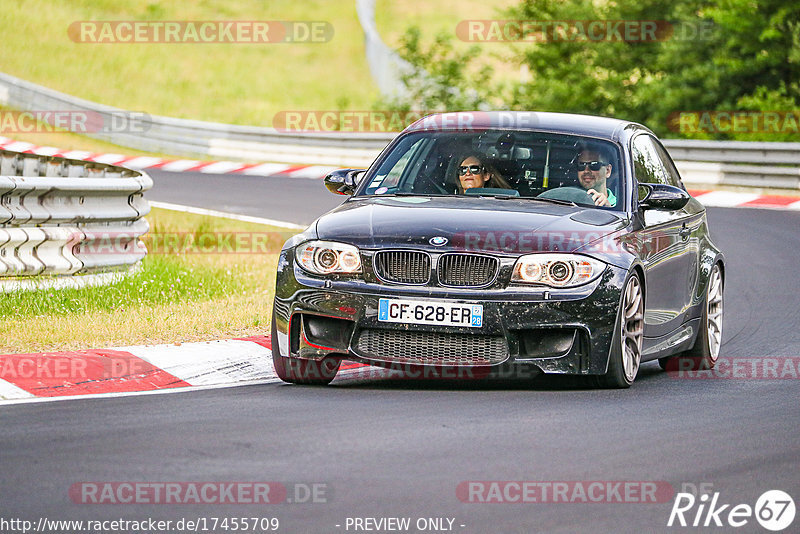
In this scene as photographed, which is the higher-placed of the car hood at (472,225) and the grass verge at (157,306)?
the car hood at (472,225)

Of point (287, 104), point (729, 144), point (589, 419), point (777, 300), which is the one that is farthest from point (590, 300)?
point (287, 104)

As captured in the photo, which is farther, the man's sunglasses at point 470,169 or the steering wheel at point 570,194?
the man's sunglasses at point 470,169

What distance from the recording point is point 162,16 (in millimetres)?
57438

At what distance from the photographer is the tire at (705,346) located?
33.2 ft

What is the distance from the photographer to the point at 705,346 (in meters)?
10.2

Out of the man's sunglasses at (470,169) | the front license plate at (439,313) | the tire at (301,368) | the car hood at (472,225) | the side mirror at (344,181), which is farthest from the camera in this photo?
the side mirror at (344,181)

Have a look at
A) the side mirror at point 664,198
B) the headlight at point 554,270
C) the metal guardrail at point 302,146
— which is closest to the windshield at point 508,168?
the side mirror at point 664,198

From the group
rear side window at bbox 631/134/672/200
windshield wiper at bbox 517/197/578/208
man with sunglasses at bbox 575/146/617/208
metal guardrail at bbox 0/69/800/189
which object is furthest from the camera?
metal guardrail at bbox 0/69/800/189

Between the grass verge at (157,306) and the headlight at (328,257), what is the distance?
1.73 m

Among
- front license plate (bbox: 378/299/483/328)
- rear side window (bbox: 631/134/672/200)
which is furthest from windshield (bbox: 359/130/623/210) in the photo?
front license plate (bbox: 378/299/483/328)

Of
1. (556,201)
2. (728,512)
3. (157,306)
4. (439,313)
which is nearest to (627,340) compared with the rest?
(556,201)

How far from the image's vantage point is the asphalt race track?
18.0 feet

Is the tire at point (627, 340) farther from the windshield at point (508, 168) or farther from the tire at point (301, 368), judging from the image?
the tire at point (301, 368)

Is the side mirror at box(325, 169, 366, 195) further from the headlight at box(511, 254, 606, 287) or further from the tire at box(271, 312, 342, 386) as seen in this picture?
the headlight at box(511, 254, 606, 287)
